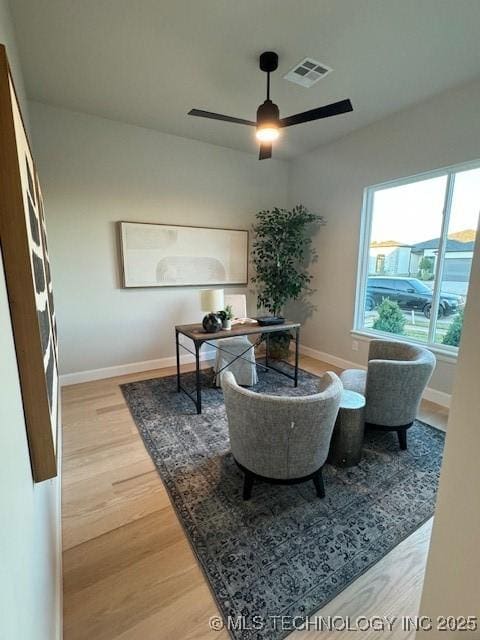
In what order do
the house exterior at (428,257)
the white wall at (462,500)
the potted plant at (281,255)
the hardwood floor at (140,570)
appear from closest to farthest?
the white wall at (462,500)
the hardwood floor at (140,570)
the house exterior at (428,257)
the potted plant at (281,255)

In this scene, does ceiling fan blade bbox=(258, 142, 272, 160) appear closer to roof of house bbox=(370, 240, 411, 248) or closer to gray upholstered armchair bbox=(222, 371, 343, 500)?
roof of house bbox=(370, 240, 411, 248)

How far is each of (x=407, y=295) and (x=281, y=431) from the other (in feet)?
8.64

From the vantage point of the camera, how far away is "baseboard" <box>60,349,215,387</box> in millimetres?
3469

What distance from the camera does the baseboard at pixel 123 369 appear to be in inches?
137

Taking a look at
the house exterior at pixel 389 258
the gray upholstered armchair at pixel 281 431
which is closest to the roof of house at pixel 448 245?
the house exterior at pixel 389 258

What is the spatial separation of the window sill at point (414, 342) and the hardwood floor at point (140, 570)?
1870 mm

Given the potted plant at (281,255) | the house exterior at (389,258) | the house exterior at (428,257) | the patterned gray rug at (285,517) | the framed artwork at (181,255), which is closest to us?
the patterned gray rug at (285,517)

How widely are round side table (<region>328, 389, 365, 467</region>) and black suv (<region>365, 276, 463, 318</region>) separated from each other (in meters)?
1.63

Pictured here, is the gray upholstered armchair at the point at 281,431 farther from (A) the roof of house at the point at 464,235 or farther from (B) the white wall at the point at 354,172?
(A) the roof of house at the point at 464,235

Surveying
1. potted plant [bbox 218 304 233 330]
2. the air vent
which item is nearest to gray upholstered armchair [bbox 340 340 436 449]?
potted plant [bbox 218 304 233 330]

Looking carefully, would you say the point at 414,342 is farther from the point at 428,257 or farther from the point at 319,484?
the point at 319,484

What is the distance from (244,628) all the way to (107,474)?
50.5 inches

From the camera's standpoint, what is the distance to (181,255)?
3875 millimetres

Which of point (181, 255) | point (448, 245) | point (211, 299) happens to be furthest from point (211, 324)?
point (448, 245)
